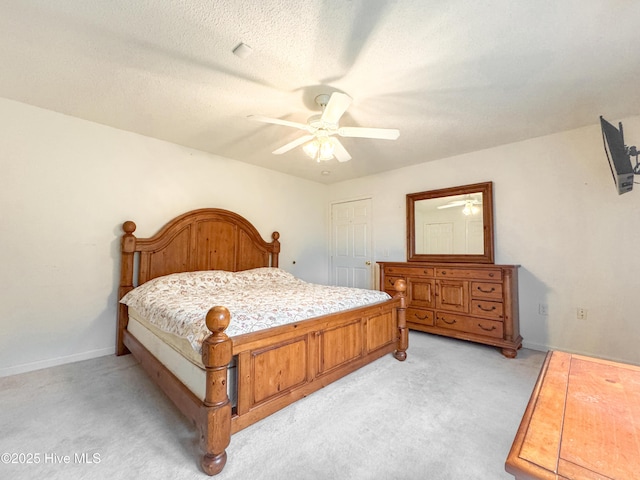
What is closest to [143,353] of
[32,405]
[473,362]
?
[32,405]

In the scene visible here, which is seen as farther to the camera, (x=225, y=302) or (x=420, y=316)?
(x=420, y=316)

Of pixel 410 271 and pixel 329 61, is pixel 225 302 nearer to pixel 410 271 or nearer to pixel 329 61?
pixel 329 61

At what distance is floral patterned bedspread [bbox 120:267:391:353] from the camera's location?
5.66ft

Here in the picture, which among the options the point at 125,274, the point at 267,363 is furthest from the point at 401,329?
the point at 125,274

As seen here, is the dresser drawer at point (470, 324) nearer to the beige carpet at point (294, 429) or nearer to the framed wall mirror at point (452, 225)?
the beige carpet at point (294, 429)

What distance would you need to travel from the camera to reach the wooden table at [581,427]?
0.62m

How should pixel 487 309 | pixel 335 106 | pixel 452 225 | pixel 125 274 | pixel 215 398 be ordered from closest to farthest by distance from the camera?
pixel 215 398, pixel 335 106, pixel 125 274, pixel 487 309, pixel 452 225

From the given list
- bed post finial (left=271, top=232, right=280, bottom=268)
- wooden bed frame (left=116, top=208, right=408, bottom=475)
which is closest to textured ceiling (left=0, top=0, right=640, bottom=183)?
wooden bed frame (left=116, top=208, right=408, bottom=475)

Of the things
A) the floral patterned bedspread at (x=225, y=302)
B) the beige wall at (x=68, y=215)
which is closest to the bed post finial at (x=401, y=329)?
the floral patterned bedspread at (x=225, y=302)

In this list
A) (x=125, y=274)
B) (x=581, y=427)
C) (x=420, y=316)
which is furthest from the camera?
(x=420, y=316)

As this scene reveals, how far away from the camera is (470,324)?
10.7ft

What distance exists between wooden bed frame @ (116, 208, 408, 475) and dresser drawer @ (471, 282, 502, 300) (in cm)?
98

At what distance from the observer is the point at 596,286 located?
286 cm

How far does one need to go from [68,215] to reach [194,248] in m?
1.23
